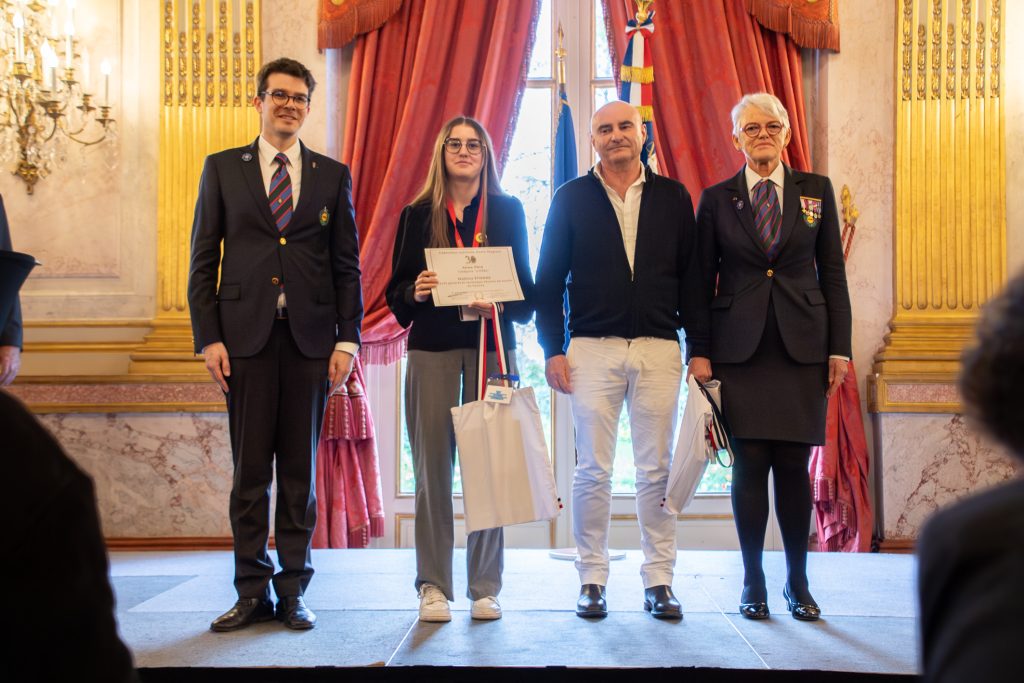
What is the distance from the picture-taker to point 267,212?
3.04m

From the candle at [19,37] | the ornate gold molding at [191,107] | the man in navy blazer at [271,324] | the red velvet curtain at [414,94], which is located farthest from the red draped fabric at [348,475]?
the candle at [19,37]

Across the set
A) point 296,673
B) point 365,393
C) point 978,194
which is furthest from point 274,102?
point 978,194

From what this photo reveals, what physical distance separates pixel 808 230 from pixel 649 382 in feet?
2.35

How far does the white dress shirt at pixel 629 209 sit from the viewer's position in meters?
3.20

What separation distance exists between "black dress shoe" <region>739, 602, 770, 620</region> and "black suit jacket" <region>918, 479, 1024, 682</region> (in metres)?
2.38

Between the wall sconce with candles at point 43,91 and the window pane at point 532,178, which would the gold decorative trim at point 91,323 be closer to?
the wall sconce with candles at point 43,91

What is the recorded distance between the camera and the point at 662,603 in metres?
3.07

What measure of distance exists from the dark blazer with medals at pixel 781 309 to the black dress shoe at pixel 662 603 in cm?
56

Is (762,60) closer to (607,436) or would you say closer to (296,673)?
(607,436)

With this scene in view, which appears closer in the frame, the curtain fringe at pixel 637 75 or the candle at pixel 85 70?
the curtain fringe at pixel 637 75

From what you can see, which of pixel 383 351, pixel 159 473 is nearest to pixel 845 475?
pixel 383 351

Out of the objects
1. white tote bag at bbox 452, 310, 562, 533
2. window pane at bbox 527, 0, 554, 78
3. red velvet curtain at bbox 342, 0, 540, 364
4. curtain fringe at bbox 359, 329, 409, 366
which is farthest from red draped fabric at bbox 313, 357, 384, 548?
window pane at bbox 527, 0, 554, 78

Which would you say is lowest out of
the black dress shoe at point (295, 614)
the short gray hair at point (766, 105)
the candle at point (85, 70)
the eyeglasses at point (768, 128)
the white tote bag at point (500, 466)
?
the black dress shoe at point (295, 614)

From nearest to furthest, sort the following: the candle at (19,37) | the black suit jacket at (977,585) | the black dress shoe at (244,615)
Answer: the black suit jacket at (977,585) < the black dress shoe at (244,615) < the candle at (19,37)
